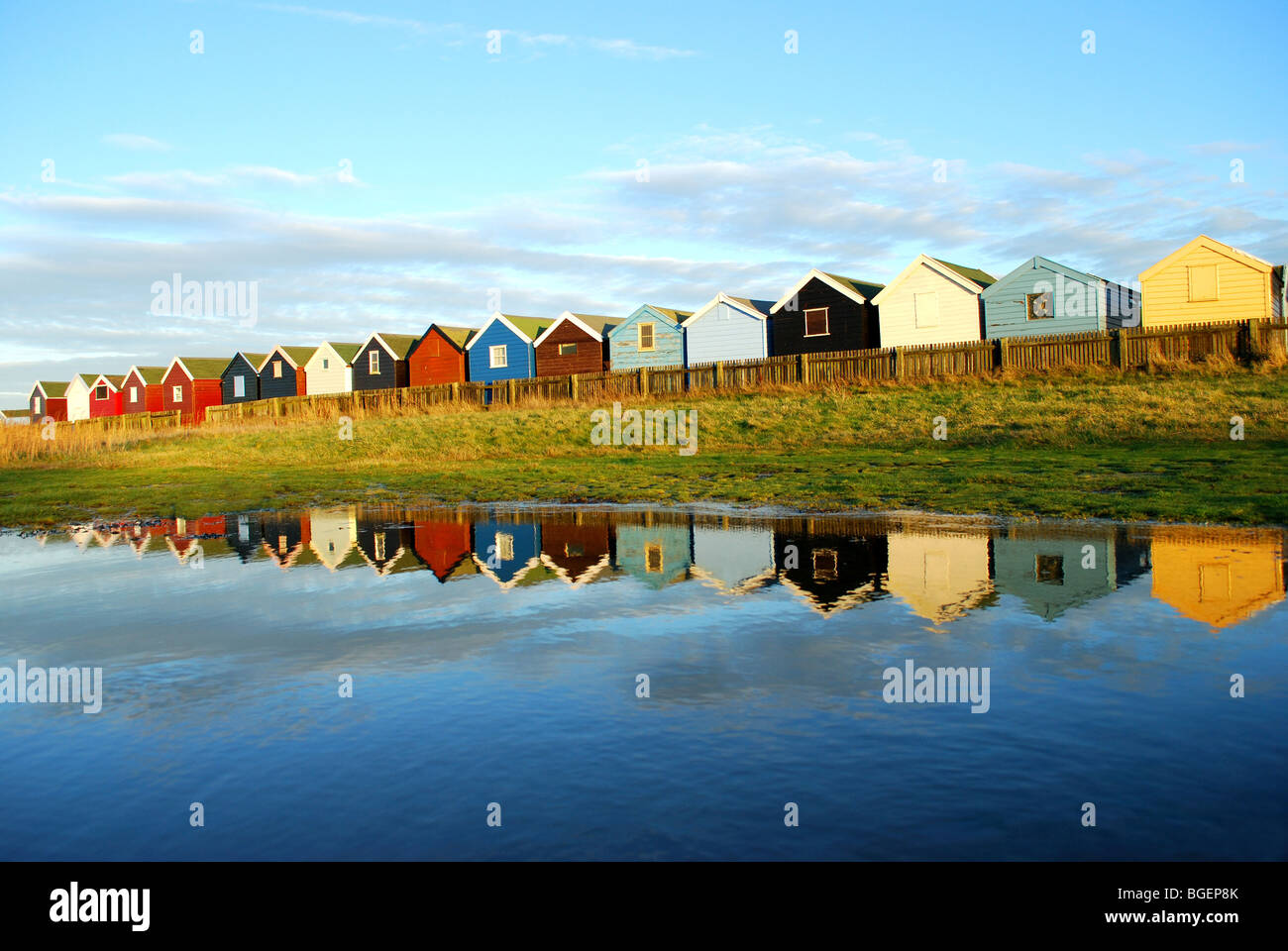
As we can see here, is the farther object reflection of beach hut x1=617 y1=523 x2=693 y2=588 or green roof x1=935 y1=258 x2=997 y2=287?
green roof x1=935 y1=258 x2=997 y2=287

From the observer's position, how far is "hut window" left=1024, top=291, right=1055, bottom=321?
45688 mm

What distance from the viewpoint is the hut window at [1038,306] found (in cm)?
4569

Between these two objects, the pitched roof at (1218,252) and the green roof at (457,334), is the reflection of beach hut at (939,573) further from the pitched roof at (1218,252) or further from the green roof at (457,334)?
the green roof at (457,334)

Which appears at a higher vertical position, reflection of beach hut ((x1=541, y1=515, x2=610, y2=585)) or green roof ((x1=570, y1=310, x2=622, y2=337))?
green roof ((x1=570, y1=310, x2=622, y2=337))

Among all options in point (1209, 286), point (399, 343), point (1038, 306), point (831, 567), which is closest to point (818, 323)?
point (1038, 306)

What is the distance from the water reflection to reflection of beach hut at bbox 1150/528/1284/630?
2cm

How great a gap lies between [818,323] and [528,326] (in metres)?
19.9

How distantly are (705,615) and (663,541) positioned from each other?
14.8 ft

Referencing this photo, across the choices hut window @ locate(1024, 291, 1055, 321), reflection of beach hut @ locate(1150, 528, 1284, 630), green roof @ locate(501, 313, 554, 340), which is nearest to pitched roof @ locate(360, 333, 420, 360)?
green roof @ locate(501, 313, 554, 340)

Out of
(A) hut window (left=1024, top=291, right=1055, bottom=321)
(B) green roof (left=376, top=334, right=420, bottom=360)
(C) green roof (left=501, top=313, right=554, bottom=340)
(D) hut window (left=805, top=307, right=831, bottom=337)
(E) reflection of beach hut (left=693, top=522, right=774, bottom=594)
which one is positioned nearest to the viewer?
(E) reflection of beach hut (left=693, top=522, right=774, bottom=594)

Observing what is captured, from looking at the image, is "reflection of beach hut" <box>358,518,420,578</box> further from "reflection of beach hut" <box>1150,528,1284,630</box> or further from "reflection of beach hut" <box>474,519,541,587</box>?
A: "reflection of beach hut" <box>1150,528,1284,630</box>

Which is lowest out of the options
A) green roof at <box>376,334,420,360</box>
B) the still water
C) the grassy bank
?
the still water
